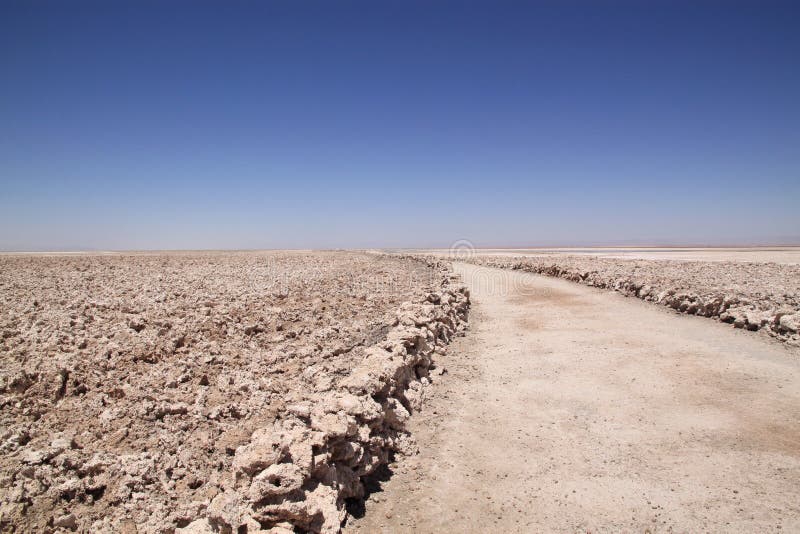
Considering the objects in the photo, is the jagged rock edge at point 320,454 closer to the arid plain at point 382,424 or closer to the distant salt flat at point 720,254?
the arid plain at point 382,424

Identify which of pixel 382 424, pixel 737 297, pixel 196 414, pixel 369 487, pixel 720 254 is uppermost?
pixel 720 254

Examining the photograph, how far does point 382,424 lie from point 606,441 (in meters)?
2.75

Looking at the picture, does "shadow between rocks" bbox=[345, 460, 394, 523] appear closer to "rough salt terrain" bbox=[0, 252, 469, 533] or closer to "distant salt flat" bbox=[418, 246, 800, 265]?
"rough salt terrain" bbox=[0, 252, 469, 533]

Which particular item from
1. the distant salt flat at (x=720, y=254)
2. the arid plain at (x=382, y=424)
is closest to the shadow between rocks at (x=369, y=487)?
the arid plain at (x=382, y=424)

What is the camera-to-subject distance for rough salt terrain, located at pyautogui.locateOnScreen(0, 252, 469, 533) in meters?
3.27

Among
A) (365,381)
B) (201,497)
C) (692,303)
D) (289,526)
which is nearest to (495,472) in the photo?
(365,381)

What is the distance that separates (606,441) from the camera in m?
5.32

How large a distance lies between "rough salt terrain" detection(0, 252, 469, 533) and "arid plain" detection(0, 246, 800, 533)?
0.07 ft

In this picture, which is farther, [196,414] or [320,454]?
[196,414]

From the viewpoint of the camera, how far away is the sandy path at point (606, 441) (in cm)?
401

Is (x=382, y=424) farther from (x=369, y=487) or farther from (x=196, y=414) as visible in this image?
(x=196, y=414)

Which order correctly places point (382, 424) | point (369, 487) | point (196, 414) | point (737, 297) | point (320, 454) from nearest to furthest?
point (320, 454)
point (369, 487)
point (196, 414)
point (382, 424)
point (737, 297)

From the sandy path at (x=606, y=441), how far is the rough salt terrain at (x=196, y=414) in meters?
0.61

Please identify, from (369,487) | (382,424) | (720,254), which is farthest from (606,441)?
(720,254)
